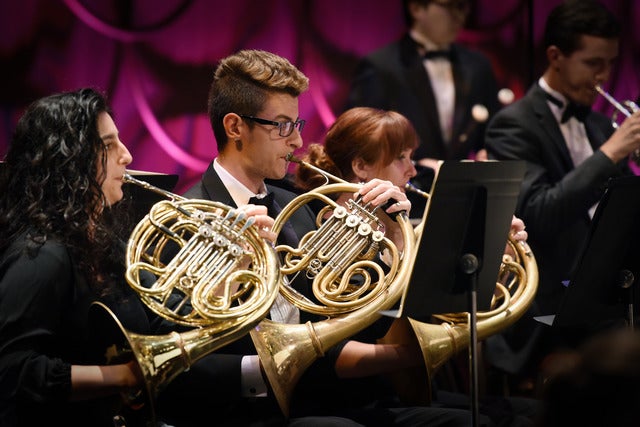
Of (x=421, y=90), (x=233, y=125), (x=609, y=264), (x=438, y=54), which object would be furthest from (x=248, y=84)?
(x=438, y=54)

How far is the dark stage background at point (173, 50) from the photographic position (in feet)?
13.3

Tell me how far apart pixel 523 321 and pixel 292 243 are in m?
1.42

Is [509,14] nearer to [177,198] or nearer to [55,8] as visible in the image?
[55,8]

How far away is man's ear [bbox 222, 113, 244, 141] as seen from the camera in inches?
121

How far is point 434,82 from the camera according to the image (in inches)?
199

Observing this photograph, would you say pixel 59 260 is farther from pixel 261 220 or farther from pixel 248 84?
pixel 248 84

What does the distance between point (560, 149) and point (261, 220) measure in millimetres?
2137

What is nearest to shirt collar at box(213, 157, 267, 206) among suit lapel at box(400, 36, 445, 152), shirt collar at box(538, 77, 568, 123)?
shirt collar at box(538, 77, 568, 123)

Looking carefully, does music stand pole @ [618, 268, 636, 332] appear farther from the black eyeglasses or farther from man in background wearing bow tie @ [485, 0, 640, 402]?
the black eyeglasses

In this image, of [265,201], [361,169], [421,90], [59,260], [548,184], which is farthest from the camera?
[421,90]

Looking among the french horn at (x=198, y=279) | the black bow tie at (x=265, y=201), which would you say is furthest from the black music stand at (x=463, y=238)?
the black bow tie at (x=265, y=201)

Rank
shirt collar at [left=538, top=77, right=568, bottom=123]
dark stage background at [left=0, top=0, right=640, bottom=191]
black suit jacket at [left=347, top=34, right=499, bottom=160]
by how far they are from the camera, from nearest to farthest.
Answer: dark stage background at [left=0, top=0, right=640, bottom=191] < shirt collar at [left=538, top=77, right=568, bottom=123] < black suit jacket at [left=347, top=34, right=499, bottom=160]

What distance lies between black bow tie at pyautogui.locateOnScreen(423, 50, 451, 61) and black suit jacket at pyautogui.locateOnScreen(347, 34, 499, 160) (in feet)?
0.12

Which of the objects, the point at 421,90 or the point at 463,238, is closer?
the point at 463,238
